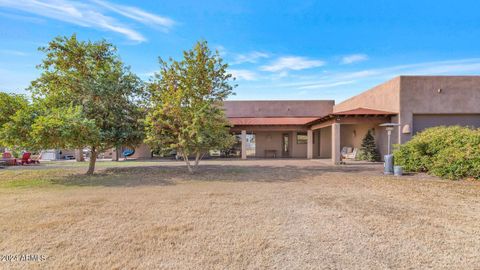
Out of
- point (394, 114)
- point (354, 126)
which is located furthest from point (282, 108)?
point (394, 114)

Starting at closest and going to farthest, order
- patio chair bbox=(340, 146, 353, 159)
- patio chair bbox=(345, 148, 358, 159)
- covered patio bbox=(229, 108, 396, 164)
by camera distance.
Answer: covered patio bbox=(229, 108, 396, 164), patio chair bbox=(345, 148, 358, 159), patio chair bbox=(340, 146, 353, 159)

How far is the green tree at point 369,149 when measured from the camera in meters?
16.8

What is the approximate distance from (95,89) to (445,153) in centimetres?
1593

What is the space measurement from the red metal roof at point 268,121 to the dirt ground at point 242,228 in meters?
12.3

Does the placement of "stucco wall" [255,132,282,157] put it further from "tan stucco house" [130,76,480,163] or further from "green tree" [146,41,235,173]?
"green tree" [146,41,235,173]

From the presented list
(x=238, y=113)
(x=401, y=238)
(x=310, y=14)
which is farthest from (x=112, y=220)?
(x=238, y=113)

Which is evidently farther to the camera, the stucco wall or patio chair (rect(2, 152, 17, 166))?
the stucco wall

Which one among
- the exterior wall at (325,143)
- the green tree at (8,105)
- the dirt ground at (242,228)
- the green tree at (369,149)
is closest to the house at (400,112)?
the exterior wall at (325,143)

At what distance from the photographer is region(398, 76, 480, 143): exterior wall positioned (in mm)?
14250

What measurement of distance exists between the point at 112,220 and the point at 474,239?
6849 millimetres

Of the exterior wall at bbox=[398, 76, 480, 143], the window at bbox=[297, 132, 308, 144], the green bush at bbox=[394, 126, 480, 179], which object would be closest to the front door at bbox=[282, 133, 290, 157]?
the window at bbox=[297, 132, 308, 144]

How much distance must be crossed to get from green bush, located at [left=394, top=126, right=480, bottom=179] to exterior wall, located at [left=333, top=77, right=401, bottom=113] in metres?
3.68

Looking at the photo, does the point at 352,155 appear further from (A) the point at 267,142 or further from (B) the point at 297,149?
(A) the point at 267,142

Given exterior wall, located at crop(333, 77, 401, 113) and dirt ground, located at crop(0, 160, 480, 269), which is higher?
exterior wall, located at crop(333, 77, 401, 113)
